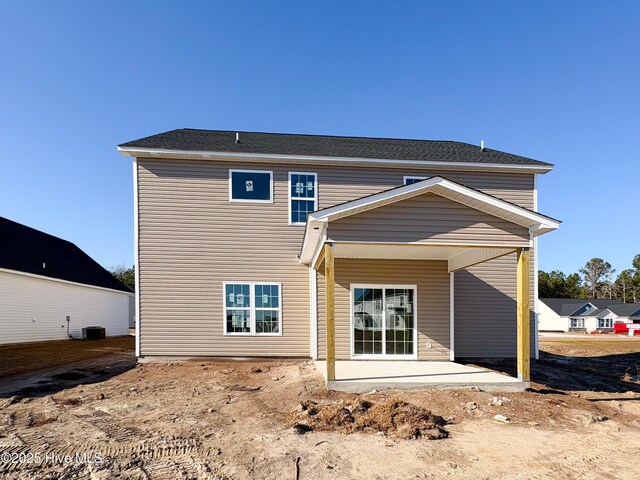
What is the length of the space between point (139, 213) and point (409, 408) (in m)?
9.44

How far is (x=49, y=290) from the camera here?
19.4m

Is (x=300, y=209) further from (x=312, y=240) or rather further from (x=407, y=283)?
(x=407, y=283)

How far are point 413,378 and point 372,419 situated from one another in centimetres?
237

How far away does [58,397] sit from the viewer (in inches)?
311

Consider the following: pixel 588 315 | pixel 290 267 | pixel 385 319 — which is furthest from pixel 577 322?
pixel 290 267

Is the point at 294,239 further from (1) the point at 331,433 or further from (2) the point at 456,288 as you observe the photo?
(1) the point at 331,433

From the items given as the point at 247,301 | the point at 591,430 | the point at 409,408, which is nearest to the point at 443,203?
the point at 409,408

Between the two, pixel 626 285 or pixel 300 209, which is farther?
pixel 626 285

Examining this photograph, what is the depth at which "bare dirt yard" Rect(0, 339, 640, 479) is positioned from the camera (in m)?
4.61

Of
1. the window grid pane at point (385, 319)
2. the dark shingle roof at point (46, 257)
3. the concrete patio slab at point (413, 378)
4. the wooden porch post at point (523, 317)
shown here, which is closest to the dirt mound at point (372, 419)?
the concrete patio slab at point (413, 378)

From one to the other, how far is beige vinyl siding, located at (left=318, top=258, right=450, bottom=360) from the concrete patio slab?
1.17 metres

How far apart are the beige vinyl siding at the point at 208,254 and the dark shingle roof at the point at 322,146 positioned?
55 centimetres

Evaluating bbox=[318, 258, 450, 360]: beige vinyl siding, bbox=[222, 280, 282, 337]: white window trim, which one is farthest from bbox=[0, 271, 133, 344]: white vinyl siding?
bbox=[318, 258, 450, 360]: beige vinyl siding

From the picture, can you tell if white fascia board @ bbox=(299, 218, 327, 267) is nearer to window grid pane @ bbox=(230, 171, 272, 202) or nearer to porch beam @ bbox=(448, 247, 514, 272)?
window grid pane @ bbox=(230, 171, 272, 202)
